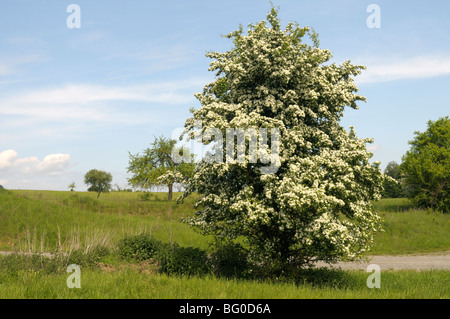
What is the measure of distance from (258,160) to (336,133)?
4.33 meters

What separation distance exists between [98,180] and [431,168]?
339 ft

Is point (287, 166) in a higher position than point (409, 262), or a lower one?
higher

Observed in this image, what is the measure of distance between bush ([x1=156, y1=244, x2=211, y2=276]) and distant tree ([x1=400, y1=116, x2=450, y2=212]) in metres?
48.7

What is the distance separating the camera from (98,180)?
12812 centimetres

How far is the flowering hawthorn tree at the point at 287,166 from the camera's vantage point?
1368cm

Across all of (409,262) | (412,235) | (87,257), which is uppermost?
(87,257)

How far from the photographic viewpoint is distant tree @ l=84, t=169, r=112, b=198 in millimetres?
127562

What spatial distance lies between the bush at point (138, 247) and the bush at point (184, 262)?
122 inches

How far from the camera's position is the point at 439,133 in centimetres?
5984

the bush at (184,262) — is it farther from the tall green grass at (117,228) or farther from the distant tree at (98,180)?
the distant tree at (98,180)

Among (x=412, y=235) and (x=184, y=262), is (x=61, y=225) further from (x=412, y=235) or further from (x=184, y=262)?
(x=412, y=235)

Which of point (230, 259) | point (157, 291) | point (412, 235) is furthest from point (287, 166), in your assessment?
point (412, 235)
